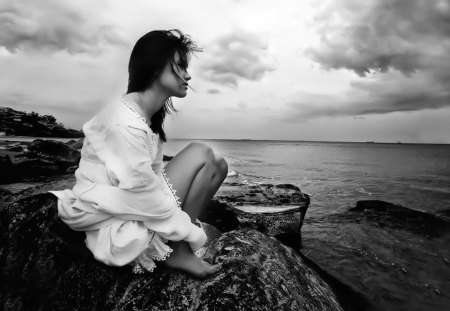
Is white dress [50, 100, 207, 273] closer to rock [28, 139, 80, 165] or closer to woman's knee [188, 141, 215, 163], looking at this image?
woman's knee [188, 141, 215, 163]

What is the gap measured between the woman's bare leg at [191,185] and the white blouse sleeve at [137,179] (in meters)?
0.28

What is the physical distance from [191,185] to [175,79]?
94cm

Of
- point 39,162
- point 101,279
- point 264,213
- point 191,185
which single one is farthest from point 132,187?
point 39,162

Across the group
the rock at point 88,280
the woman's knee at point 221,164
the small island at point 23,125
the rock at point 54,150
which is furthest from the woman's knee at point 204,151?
the small island at point 23,125

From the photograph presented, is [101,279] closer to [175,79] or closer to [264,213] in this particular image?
[175,79]

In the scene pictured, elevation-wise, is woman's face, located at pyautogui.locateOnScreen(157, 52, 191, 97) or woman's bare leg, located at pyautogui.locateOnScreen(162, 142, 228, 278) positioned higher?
woman's face, located at pyautogui.locateOnScreen(157, 52, 191, 97)

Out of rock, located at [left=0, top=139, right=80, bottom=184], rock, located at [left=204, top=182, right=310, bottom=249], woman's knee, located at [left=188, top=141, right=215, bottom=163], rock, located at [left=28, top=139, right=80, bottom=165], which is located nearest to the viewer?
woman's knee, located at [left=188, top=141, right=215, bottom=163]

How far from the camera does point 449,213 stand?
1195 centimetres

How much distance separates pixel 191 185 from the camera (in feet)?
8.56

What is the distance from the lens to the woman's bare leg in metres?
2.41

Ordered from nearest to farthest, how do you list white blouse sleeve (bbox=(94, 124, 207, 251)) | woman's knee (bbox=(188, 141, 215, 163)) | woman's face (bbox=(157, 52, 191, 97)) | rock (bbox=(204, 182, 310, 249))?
1. white blouse sleeve (bbox=(94, 124, 207, 251))
2. woman's face (bbox=(157, 52, 191, 97))
3. woman's knee (bbox=(188, 141, 215, 163))
4. rock (bbox=(204, 182, 310, 249))

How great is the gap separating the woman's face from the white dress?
428 millimetres

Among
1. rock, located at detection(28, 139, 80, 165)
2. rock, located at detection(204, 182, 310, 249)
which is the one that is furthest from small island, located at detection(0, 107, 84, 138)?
rock, located at detection(204, 182, 310, 249)

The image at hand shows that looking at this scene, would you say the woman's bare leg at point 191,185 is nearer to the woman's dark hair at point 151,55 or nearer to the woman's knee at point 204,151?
the woman's knee at point 204,151
